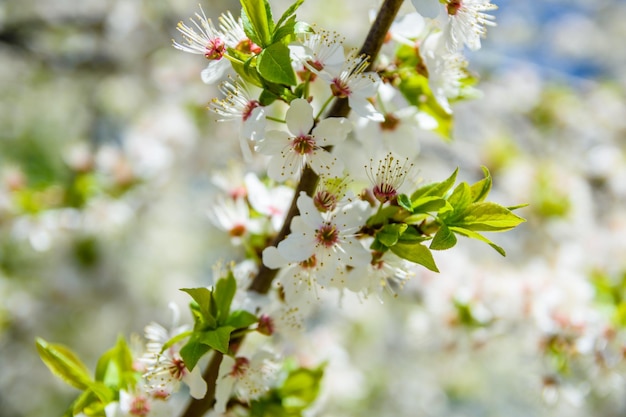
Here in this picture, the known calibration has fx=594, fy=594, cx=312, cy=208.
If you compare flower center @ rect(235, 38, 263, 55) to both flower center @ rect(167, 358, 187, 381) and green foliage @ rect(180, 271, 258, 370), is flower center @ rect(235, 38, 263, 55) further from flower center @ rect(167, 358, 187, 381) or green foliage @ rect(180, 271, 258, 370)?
flower center @ rect(167, 358, 187, 381)

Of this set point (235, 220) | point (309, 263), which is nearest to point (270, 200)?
point (235, 220)

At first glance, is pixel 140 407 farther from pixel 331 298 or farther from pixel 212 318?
pixel 331 298

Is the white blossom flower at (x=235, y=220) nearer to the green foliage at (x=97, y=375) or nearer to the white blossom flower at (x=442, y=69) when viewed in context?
the green foliage at (x=97, y=375)

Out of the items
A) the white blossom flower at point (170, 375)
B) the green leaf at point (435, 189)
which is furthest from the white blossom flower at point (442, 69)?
the white blossom flower at point (170, 375)

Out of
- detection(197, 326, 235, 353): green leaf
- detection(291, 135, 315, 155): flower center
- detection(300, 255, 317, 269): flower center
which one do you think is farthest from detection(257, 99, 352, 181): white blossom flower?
detection(197, 326, 235, 353): green leaf

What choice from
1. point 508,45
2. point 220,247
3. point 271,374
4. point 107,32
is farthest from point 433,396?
point 508,45

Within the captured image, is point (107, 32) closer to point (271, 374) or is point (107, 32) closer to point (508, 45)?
point (271, 374)

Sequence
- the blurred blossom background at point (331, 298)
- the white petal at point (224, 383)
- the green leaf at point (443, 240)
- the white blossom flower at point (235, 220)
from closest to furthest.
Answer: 1. the green leaf at point (443, 240)
2. the white petal at point (224, 383)
3. the white blossom flower at point (235, 220)
4. the blurred blossom background at point (331, 298)
